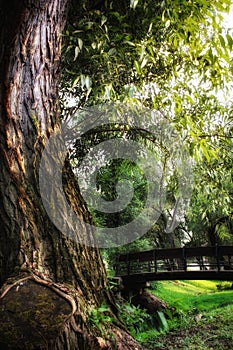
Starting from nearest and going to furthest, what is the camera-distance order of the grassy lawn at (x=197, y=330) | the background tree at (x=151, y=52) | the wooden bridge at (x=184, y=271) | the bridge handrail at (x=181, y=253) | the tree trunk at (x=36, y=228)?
the tree trunk at (x=36, y=228)
the background tree at (x=151, y=52)
the grassy lawn at (x=197, y=330)
the wooden bridge at (x=184, y=271)
the bridge handrail at (x=181, y=253)

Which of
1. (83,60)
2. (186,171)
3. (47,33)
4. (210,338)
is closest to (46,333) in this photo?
(47,33)

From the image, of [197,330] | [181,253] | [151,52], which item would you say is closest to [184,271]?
[181,253]

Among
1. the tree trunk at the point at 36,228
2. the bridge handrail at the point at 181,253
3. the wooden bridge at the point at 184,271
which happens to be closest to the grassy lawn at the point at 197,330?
the wooden bridge at the point at 184,271

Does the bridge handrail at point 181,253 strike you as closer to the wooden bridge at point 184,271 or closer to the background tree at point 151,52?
the wooden bridge at point 184,271

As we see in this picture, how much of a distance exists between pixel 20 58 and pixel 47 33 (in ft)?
1.21

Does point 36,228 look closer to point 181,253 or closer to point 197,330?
point 197,330

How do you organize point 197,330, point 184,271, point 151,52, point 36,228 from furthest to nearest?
1. point 184,271
2. point 197,330
3. point 151,52
4. point 36,228

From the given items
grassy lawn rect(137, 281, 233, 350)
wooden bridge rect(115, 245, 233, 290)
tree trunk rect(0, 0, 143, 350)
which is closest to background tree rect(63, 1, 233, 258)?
tree trunk rect(0, 0, 143, 350)

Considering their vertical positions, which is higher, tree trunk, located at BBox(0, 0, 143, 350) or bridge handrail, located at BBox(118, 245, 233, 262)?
tree trunk, located at BBox(0, 0, 143, 350)

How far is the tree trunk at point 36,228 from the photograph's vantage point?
1.89 m

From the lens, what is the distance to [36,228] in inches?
88.2

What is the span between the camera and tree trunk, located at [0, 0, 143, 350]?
189 centimetres

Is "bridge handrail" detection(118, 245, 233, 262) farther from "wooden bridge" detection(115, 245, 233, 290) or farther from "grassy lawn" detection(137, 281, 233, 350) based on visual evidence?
"grassy lawn" detection(137, 281, 233, 350)

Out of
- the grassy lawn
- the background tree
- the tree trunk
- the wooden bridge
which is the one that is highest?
the background tree
